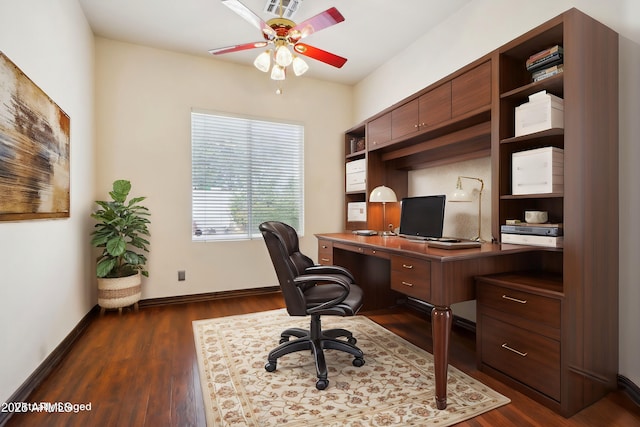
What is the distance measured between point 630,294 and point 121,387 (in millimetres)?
3050

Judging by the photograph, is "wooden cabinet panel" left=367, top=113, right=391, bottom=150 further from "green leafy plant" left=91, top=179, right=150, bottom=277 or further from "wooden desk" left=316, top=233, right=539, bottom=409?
"green leafy plant" left=91, top=179, right=150, bottom=277

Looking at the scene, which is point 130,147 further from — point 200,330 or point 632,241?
point 632,241

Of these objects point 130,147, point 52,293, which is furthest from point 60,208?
point 130,147

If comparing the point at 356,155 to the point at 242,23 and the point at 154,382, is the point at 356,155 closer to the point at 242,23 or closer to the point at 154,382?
the point at 242,23

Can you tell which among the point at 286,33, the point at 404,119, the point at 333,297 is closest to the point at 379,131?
the point at 404,119

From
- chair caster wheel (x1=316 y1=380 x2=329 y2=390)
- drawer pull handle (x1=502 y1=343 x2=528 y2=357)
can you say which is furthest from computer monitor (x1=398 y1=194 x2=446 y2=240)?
chair caster wheel (x1=316 y1=380 x2=329 y2=390)

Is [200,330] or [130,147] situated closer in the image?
[200,330]

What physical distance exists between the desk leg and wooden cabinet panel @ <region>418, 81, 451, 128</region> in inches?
66.8

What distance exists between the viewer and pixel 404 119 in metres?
3.16

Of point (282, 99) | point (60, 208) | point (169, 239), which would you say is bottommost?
point (169, 239)

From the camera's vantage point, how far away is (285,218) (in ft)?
14.0

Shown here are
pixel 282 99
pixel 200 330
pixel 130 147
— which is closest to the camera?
pixel 200 330

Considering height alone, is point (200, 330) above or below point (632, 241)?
below

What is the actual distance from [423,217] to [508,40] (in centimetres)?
153
